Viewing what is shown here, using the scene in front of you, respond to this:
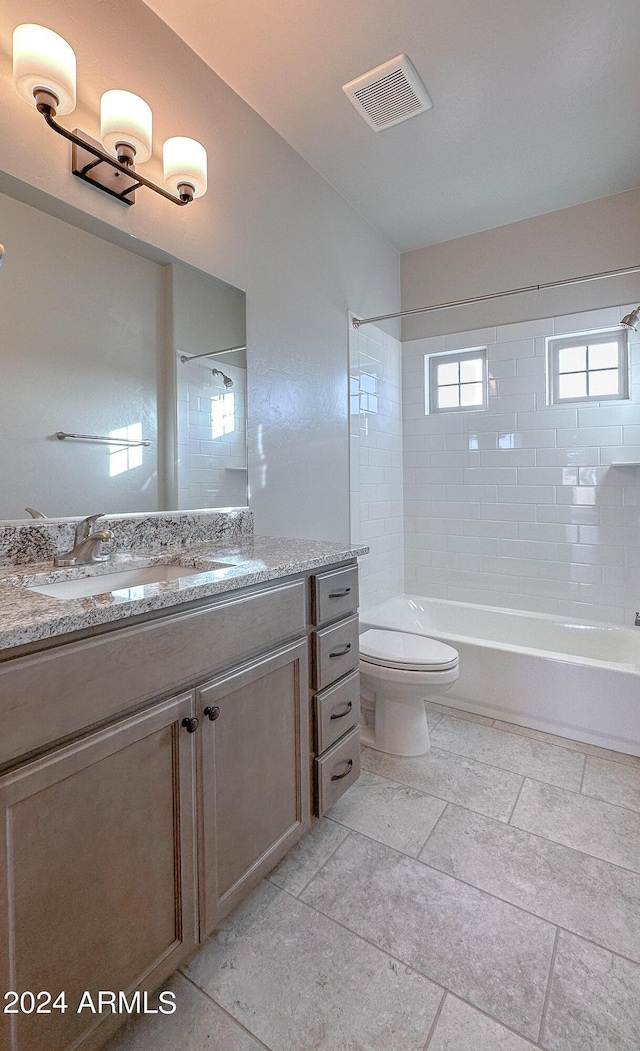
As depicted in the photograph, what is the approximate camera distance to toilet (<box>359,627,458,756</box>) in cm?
202

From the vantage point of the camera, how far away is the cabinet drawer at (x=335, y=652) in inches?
59.1

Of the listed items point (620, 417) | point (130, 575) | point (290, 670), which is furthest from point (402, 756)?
point (620, 417)

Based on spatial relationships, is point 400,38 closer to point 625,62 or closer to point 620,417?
point 625,62

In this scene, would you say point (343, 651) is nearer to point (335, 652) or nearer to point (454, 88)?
point (335, 652)

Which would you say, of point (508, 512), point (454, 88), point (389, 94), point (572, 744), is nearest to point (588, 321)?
point (508, 512)

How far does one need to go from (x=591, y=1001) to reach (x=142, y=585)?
1394 millimetres

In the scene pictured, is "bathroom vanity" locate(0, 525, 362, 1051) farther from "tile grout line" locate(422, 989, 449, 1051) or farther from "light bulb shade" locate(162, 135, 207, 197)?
"light bulb shade" locate(162, 135, 207, 197)

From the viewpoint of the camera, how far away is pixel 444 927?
4.28ft

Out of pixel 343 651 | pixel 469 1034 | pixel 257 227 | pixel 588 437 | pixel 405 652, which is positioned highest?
pixel 257 227

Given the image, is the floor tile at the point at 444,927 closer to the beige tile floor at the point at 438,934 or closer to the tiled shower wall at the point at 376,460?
the beige tile floor at the point at 438,934

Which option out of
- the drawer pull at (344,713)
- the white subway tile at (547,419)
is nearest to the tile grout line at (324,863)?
the drawer pull at (344,713)

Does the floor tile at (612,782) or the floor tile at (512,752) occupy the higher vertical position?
the floor tile at (512,752)

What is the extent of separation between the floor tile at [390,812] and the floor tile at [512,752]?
388 millimetres

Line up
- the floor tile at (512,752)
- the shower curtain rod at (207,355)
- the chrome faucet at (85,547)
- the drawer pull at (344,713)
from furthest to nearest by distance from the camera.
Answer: the floor tile at (512,752), the shower curtain rod at (207,355), the drawer pull at (344,713), the chrome faucet at (85,547)
